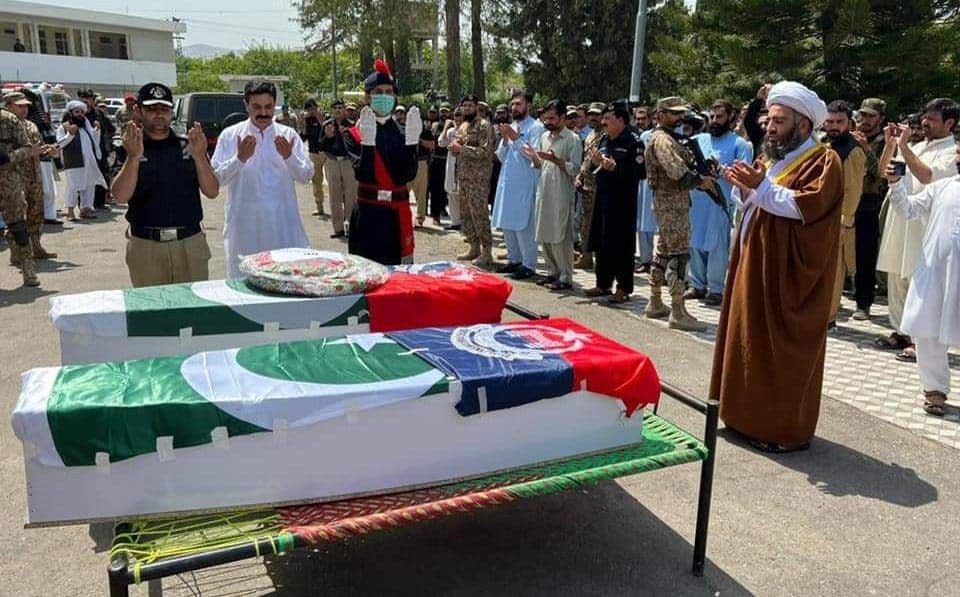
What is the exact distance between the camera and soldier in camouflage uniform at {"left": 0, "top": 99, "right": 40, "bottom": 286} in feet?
27.4

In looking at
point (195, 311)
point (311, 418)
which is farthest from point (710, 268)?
point (311, 418)

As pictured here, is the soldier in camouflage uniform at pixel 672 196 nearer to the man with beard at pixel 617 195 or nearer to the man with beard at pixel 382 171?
the man with beard at pixel 617 195

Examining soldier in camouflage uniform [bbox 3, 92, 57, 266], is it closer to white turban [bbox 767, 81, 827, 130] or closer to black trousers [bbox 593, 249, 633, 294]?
black trousers [bbox 593, 249, 633, 294]

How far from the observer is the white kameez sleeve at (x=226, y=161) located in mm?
5129

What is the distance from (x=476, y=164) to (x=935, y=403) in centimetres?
595

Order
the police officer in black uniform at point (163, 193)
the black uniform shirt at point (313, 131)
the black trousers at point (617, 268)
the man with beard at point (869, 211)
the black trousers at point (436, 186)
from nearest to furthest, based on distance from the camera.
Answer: the police officer in black uniform at point (163, 193)
the man with beard at point (869, 211)
the black trousers at point (617, 268)
the black uniform shirt at point (313, 131)
the black trousers at point (436, 186)

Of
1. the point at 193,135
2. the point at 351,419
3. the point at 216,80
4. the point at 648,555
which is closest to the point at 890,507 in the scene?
the point at 648,555

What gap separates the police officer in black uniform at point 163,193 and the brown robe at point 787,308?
3323 mm

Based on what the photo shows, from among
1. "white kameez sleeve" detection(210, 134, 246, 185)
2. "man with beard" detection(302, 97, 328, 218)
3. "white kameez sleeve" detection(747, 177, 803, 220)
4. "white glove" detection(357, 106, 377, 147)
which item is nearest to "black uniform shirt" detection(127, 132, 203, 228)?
"white kameez sleeve" detection(210, 134, 246, 185)

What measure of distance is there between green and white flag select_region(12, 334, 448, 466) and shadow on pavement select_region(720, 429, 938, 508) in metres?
2.53

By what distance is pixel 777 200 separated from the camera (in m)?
4.28

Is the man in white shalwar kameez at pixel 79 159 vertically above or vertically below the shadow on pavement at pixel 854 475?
above

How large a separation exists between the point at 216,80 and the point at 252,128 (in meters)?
61.6

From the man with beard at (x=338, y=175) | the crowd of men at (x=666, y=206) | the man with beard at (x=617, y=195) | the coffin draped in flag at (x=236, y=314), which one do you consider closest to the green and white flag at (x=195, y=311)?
the coffin draped in flag at (x=236, y=314)
